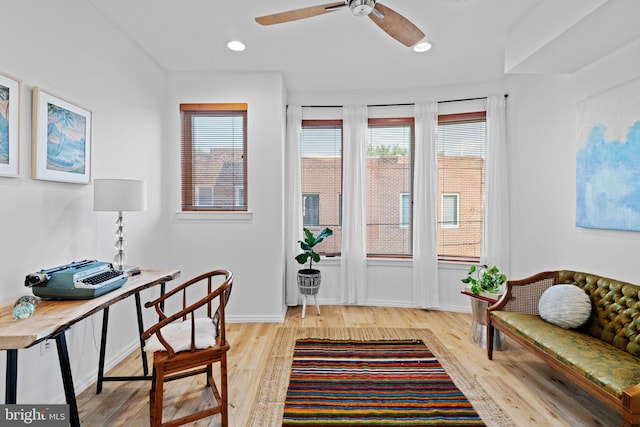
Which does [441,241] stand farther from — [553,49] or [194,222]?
[194,222]

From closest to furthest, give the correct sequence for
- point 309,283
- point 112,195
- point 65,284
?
point 65,284 → point 112,195 → point 309,283

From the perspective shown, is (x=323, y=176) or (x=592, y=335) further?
(x=323, y=176)

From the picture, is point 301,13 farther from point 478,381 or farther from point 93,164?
point 478,381

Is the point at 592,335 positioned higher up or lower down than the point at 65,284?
lower down

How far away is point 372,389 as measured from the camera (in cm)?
246

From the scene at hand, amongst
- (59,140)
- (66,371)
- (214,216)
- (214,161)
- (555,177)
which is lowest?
(66,371)

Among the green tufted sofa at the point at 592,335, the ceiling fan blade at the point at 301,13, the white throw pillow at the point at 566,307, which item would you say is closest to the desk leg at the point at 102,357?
the ceiling fan blade at the point at 301,13

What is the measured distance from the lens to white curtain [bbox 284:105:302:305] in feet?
14.5

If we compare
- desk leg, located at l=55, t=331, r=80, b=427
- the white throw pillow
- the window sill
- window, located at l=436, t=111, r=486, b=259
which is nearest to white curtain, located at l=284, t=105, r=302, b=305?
the window sill

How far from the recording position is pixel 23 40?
1997 millimetres

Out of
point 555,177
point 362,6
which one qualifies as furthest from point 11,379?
point 555,177

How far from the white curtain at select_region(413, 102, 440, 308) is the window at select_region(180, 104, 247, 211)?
A: 7.01ft

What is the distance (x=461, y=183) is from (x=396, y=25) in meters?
2.63

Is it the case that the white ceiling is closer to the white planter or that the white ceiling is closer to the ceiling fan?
the ceiling fan
